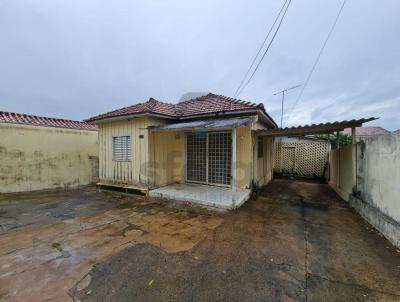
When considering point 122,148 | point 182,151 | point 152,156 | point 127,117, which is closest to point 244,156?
point 182,151

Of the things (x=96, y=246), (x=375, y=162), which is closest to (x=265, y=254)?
(x=96, y=246)

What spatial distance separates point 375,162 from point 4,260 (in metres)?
8.06

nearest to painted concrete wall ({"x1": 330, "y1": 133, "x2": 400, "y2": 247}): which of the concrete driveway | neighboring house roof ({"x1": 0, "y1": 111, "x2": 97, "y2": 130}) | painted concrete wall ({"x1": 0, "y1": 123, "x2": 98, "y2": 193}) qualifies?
the concrete driveway

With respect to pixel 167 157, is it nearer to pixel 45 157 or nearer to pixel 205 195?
pixel 205 195

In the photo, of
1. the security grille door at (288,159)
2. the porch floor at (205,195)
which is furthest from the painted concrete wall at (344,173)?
the security grille door at (288,159)

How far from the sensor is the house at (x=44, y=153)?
825cm

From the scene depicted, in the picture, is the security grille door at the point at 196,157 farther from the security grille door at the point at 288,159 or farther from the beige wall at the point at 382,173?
the security grille door at the point at 288,159

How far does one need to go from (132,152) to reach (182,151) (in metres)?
2.19

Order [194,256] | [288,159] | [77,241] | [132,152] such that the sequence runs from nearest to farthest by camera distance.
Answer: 1. [194,256]
2. [77,241]
3. [132,152]
4. [288,159]

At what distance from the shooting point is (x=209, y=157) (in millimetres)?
7750

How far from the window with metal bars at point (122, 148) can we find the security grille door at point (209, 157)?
262 cm

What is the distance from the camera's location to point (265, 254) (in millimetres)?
3318

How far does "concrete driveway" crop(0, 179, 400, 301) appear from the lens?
7.84 ft

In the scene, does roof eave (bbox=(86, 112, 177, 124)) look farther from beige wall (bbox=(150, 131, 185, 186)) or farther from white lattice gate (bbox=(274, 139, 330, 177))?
white lattice gate (bbox=(274, 139, 330, 177))
